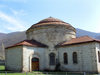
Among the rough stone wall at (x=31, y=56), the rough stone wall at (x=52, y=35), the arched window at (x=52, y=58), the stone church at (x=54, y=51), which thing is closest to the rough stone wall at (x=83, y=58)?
the stone church at (x=54, y=51)

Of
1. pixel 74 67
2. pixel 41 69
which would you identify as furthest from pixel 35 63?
pixel 74 67

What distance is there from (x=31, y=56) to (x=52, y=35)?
638 cm

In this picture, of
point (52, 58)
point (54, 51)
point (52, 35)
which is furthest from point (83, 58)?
point (52, 35)

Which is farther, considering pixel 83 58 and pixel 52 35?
pixel 52 35

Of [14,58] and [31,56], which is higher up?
[31,56]

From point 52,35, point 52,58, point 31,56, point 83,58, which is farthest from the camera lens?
point 52,35

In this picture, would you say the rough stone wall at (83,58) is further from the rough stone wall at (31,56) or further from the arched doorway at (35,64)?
the arched doorway at (35,64)

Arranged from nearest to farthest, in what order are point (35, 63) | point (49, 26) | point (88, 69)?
point (88, 69) < point (35, 63) < point (49, 26)

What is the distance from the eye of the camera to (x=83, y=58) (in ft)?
73.6

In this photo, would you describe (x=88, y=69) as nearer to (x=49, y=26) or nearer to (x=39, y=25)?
(x=49, y=26)

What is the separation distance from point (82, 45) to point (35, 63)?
9574 millimetres

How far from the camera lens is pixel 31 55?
24797mm

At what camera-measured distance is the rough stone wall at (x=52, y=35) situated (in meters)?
27.7

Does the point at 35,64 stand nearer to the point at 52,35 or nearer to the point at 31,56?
the point at 31,56
